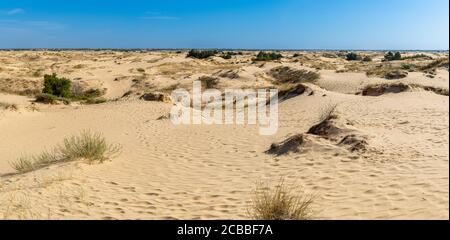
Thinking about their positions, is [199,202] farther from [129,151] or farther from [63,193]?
[129,151]

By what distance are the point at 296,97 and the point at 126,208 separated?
14.8m

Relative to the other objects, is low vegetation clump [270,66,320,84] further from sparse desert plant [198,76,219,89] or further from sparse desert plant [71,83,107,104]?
sparse desert plant [71,83,107,104]

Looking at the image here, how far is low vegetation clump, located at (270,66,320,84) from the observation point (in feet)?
99.4

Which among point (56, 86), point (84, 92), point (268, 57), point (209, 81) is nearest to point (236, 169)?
point (56, 86)

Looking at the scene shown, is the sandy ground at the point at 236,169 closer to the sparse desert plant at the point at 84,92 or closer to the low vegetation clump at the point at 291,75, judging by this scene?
the sparse desert plant at the point at 84,92

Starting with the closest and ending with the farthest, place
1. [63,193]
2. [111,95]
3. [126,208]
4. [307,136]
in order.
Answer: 1. [126,208]
2. [63,193]
3. [307,136]
4. [111,95]

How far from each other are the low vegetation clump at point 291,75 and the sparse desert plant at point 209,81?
4.84m

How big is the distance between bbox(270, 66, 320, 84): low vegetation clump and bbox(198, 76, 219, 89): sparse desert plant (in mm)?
4837

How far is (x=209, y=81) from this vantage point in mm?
31391

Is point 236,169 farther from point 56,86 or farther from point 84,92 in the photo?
point 84,92

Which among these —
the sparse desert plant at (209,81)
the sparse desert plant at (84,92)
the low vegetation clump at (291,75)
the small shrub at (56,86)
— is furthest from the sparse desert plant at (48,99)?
the low vegetation clump at (291,75)

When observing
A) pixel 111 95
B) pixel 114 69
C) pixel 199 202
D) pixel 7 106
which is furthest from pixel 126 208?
pixel 114 69

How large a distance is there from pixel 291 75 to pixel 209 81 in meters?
6.49
